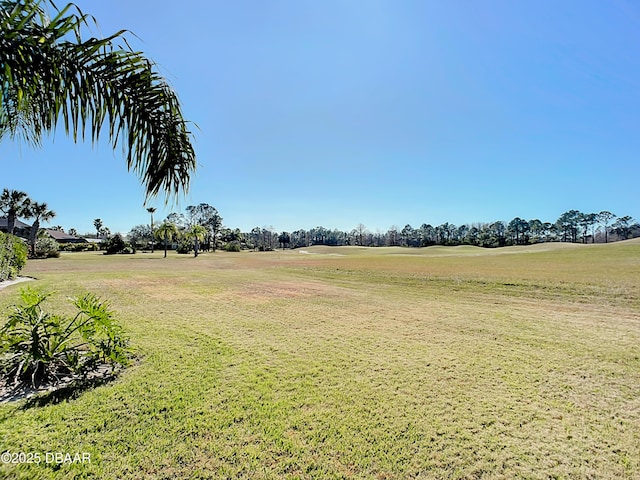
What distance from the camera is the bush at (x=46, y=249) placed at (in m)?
34.1

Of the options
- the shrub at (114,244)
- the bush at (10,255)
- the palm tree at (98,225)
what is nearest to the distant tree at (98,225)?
the palm tree at (98,225)

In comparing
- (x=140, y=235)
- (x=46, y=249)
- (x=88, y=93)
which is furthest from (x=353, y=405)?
(x=140, y=235)

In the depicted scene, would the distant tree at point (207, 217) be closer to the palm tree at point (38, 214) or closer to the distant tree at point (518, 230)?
the palm tree at point (38, 214)

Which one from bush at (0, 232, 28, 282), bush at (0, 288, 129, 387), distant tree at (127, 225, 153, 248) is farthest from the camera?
distant tree at (127, 225, 153, 248)

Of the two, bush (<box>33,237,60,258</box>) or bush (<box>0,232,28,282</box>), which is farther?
bush (<box>33,237,60,258</box>)

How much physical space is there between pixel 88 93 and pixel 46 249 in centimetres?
4479

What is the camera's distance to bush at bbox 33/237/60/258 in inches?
1344

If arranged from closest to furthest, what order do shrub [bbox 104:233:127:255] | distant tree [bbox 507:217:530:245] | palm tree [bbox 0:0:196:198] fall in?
palm tree [bbox 0:0:196:198], shrub [bbox 104:233:127:255], distant tree [bbox 507:217:530:245]

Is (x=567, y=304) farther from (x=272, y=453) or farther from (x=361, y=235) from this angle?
(x=361, y=235)

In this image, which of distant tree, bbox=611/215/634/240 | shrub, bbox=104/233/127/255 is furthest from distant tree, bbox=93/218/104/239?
distant tree, bbox=611/215/634/240

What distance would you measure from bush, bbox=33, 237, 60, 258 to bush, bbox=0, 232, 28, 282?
26.1 m

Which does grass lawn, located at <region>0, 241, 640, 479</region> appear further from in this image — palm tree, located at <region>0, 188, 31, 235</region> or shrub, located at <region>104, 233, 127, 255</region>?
shrub, located at <region>104, 233, 127, 255</region>

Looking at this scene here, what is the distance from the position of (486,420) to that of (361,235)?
117185 millimetres

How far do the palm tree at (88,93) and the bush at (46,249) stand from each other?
42400 mm
